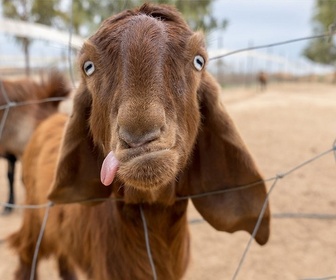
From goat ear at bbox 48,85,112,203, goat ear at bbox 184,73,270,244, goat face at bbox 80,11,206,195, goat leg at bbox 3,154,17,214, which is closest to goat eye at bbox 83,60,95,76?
goat face at bbox 80,11,206,195

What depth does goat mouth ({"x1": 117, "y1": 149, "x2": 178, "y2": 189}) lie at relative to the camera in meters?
1.05

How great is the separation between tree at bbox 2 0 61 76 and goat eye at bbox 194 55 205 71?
33.3ft

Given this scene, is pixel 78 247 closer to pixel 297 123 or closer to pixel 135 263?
pixel 135 263

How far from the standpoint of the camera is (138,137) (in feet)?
3.40

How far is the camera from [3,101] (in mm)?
4910

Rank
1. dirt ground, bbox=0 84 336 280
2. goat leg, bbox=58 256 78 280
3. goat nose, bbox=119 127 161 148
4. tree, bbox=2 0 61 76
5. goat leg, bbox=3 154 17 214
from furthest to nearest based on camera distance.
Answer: tree, bbox=2 0 61 76, goat leg, bbox=3 154 17 214, dirt ground, bbox=0 84 336 280, goat leg, bbox=58 256 78 280, goat nose, bbox=119 127 161 148

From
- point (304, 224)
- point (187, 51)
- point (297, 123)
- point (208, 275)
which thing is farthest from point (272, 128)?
point (187, 51)

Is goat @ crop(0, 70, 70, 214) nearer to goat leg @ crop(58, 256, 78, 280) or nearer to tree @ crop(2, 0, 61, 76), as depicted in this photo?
goat leg @ crop(58, 256, 78, 280)

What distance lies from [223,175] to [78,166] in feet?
1.82

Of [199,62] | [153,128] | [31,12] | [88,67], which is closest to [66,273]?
[88,67]

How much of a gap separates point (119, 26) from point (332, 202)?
12.4 feet

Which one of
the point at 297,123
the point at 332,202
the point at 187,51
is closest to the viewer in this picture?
the point at 187,51

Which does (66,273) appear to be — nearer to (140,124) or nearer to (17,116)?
(140,124)

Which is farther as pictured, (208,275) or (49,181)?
(208,275)
